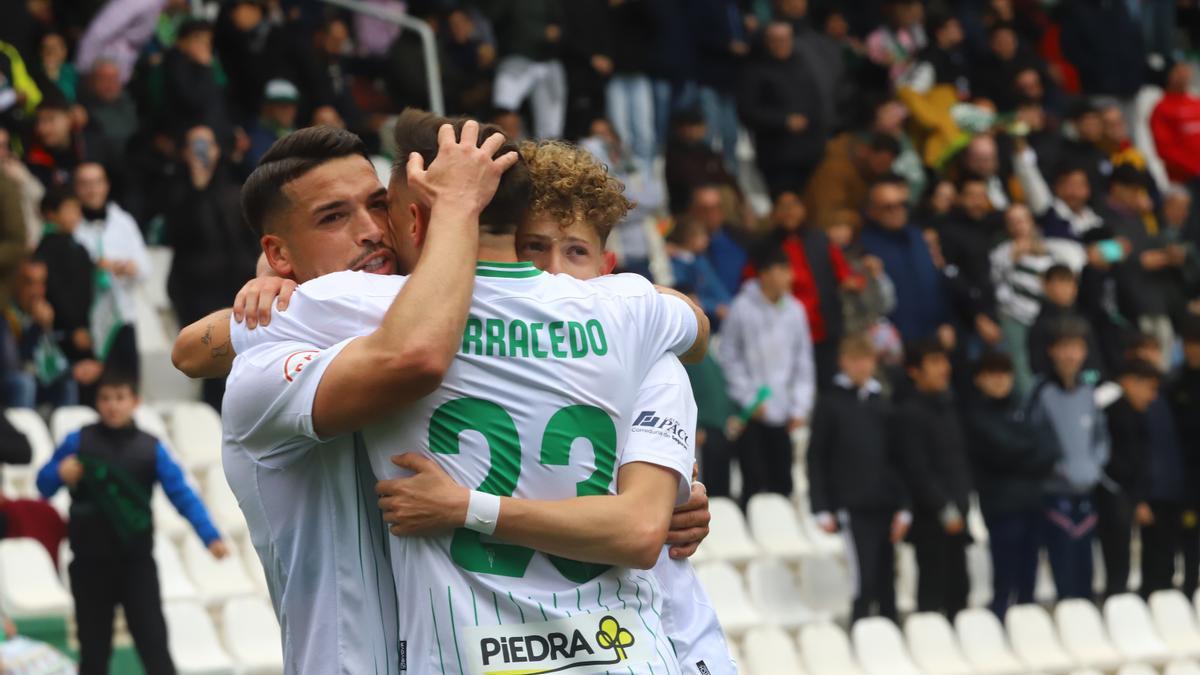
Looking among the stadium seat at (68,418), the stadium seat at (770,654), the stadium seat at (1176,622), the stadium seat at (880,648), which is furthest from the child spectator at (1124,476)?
the stadium seat at (68,418)

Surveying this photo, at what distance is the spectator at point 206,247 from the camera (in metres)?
10.5

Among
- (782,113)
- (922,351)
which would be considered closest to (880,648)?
(922,351)

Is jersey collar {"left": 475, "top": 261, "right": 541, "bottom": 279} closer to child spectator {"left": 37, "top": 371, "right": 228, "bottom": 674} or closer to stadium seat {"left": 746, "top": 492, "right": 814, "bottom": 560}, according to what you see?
child spectator {"left": 37, "top": 371, "right": 228, "bottom": 674}

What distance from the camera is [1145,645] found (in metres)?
11.2

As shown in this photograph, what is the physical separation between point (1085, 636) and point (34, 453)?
574cm

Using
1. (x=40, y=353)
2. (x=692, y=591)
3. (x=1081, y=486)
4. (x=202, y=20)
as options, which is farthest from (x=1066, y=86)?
(x=692, y=591)

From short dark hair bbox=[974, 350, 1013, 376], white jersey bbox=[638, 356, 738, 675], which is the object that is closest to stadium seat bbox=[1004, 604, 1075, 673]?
short dark hair bbox=[974, 350, 1013, 376]

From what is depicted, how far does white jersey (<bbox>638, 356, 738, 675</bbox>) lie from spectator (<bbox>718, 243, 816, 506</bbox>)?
746 centimetres

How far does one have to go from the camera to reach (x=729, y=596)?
10.5 meters

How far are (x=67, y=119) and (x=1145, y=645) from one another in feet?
21.7

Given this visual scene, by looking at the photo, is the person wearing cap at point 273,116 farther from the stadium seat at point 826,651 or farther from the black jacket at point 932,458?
the stadium seat at point 826,651

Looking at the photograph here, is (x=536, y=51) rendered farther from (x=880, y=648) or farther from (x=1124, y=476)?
(x=880, y=648)

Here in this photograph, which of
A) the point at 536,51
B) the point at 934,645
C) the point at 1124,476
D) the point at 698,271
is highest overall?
the point at 536,51

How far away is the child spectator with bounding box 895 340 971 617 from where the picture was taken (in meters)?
10.8
